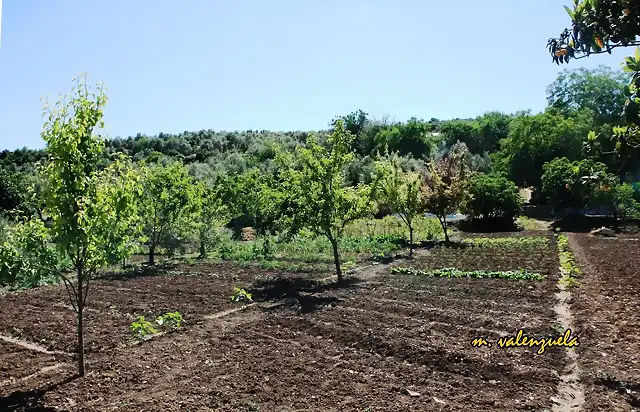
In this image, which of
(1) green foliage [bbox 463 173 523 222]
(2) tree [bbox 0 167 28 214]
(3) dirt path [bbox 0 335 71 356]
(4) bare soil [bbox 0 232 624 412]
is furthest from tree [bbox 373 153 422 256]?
(2) tree [bbox 0 167 28 214]

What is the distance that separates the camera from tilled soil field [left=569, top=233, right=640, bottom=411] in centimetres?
710

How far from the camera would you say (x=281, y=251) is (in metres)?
25.0

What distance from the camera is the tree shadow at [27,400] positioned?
7.17 meters

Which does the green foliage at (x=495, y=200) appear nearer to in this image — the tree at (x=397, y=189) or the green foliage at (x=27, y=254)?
the tree at (x=397, y=189)

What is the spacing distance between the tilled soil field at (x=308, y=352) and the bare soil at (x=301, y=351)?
0.03 meters

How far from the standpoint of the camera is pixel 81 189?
311 inches

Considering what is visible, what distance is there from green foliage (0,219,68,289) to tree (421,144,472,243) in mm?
20739

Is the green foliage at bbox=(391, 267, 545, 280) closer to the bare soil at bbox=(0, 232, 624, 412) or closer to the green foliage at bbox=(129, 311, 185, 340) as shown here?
the bare soil at bbox=(0, 232, 624, 412)

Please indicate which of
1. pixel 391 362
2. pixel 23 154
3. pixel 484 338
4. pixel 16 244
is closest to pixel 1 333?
pixel 16 244

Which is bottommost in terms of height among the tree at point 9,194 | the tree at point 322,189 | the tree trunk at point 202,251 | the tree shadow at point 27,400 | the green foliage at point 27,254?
the tree shadow at point 27,400

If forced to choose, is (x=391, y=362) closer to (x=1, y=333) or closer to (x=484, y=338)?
(x=484, y=338)

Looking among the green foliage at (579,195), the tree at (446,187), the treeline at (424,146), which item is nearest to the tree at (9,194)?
the treeline at (424,146)

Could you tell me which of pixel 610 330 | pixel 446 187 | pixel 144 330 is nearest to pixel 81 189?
pixel 144 330

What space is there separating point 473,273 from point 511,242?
406 inches
